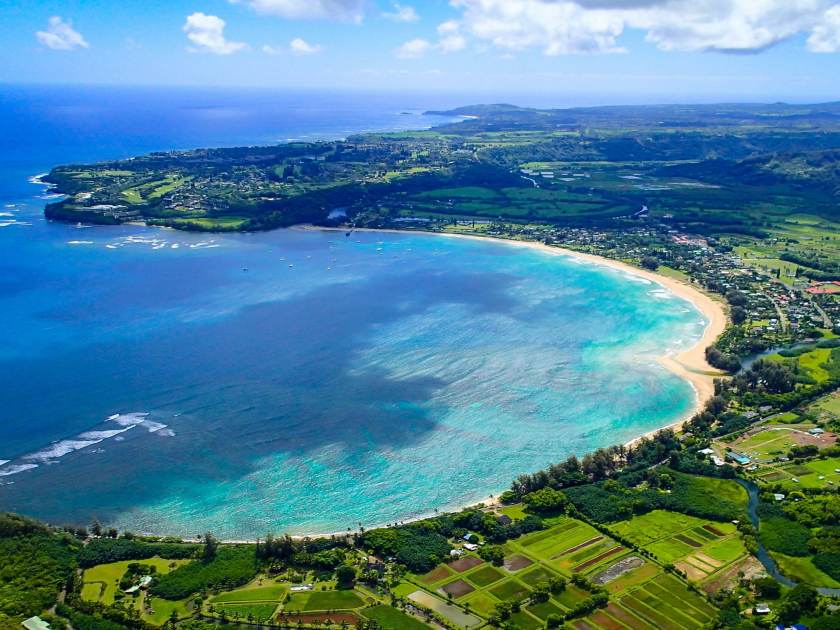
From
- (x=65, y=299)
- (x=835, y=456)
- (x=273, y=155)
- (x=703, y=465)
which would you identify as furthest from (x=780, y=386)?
(x=273, y=155)

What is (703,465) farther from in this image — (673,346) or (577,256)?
(577,256)

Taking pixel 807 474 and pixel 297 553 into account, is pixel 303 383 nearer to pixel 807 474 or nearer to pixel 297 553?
pixel 297 553

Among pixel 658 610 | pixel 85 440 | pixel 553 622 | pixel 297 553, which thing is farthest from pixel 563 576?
pixel 85 440

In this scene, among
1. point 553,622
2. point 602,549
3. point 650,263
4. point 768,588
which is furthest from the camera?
point 650,263

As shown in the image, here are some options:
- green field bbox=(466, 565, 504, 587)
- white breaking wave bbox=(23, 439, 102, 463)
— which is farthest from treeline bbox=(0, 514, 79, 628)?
green field bbox=(466, 565, 504, 587)

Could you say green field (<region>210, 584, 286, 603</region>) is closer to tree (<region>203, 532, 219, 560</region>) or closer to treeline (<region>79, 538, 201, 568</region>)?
tree (<region>203, 532, 219, 560</region>)

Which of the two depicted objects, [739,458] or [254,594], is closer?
[254,594]
